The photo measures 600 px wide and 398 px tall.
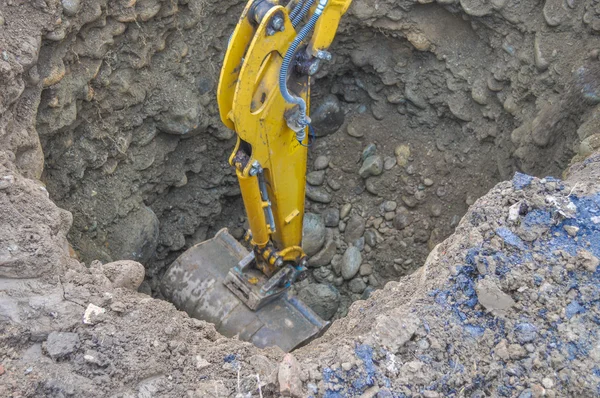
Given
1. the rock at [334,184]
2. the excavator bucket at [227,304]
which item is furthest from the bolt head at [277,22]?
the rock at [334,184]

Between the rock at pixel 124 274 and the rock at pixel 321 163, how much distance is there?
10.7 feet

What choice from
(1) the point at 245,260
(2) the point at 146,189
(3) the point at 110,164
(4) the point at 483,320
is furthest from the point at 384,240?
(4) the point at 483,320

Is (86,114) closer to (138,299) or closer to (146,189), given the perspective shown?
(146,189)

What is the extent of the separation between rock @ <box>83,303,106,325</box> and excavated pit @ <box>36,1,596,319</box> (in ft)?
5.37

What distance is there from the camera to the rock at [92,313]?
9.54ft

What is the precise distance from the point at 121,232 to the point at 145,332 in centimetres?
216

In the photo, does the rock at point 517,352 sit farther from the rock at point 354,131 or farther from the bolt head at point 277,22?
the rock at point 354,131

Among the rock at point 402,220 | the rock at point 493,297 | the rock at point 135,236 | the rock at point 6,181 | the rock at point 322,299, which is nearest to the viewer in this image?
the rock at point 493,297

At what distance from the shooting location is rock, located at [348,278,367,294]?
592cm

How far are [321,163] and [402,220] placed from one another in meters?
1.14

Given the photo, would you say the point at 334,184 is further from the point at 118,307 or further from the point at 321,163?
the point at 118,307

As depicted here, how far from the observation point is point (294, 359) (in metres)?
2.81

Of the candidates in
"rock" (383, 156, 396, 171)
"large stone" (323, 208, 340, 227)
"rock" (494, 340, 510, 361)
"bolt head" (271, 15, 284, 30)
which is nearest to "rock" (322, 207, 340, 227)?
"large stone" (323, 208, 340, 227)

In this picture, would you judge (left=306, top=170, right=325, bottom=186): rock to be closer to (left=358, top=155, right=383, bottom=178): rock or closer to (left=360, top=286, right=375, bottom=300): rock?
(left=358, top=155, right=383, bottom=178): rock
